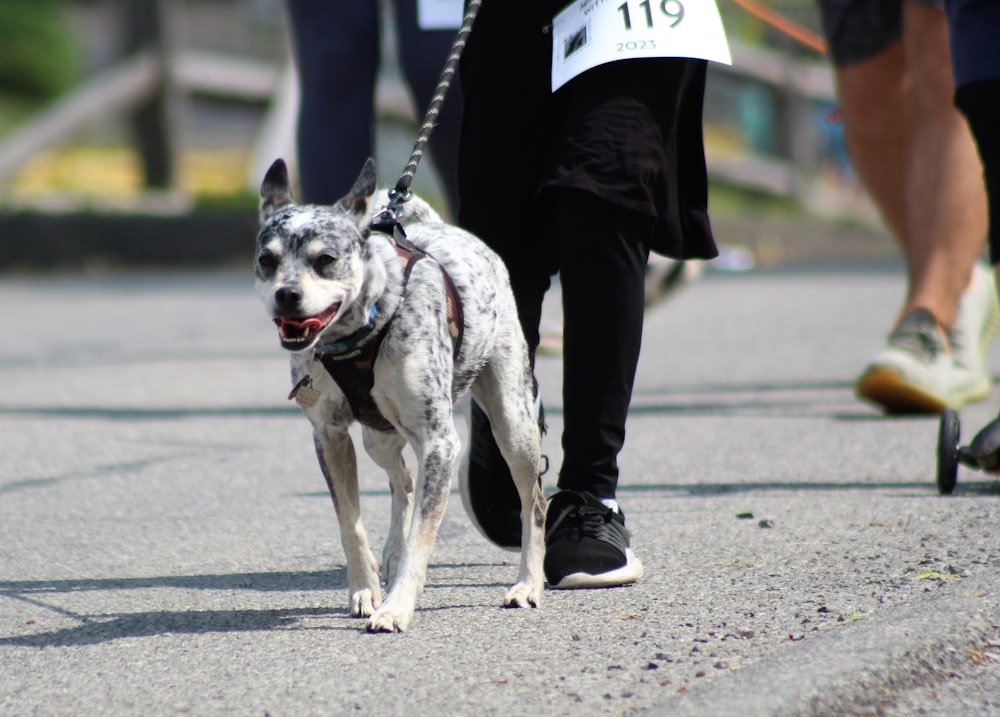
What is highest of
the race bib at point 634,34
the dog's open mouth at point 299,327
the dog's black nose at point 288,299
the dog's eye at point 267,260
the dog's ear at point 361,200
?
the race bib at point 634,34

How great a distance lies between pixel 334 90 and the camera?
4496mm

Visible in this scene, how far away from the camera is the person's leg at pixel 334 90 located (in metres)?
4.45

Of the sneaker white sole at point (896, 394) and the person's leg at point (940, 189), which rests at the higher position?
the person's leg at point (940, 189)

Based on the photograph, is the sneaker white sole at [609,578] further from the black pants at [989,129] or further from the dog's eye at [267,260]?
the black pants at [989,129]

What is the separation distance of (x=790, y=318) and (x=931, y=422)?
356cm

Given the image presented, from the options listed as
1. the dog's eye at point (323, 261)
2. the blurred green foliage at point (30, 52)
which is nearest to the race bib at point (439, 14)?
the dog's eye at point (323, 261)

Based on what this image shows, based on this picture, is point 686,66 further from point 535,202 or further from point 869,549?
point 869,549

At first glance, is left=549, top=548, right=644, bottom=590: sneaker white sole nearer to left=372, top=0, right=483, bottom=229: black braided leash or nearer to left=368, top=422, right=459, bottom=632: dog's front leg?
left=368, top=422, right=459, bottom=632: dog's front leg

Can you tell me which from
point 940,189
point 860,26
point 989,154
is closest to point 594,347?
point 989,154

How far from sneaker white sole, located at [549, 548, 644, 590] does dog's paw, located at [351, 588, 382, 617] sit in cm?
41

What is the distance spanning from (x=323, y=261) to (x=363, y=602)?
68cm

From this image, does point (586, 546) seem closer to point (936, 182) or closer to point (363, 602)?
point (363, 602)

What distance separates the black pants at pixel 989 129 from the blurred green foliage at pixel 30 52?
1933 centimetres

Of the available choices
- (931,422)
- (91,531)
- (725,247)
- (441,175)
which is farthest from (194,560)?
(725,247)
